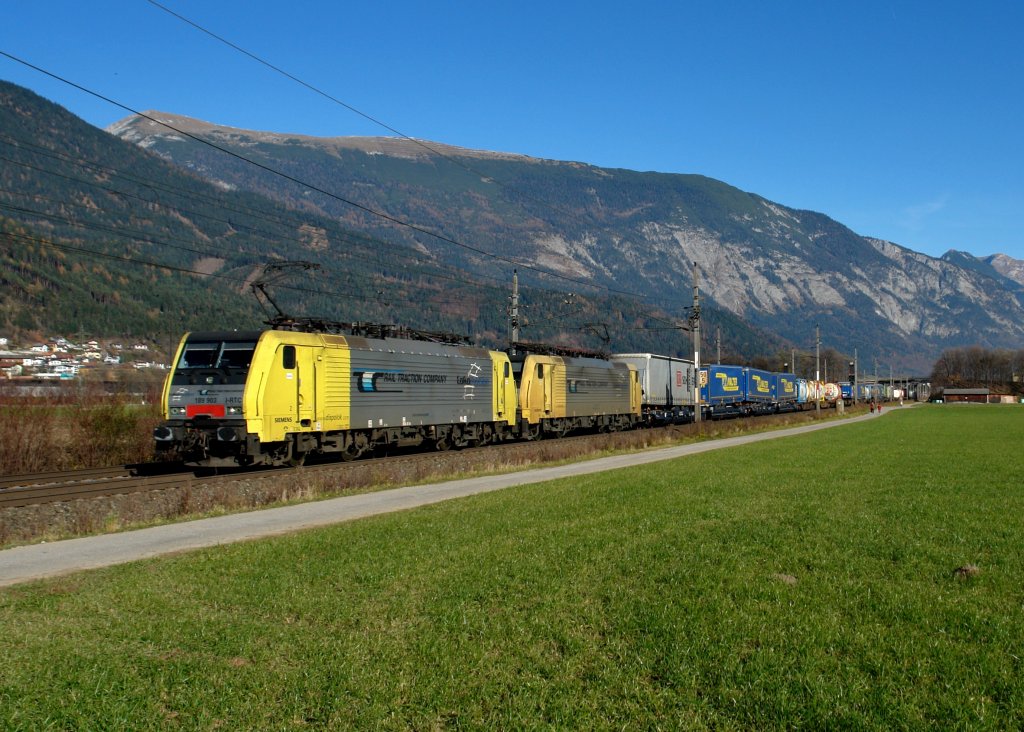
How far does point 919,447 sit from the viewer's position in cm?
3328

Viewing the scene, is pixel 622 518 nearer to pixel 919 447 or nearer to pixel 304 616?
pixel 304 616

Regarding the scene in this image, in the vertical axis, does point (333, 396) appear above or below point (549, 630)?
above

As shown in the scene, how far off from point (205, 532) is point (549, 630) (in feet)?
30.1

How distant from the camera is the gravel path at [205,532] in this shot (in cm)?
1195

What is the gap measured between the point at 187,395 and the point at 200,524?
7447mm

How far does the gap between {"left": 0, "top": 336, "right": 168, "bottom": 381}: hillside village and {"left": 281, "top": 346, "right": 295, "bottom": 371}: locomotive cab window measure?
213ft

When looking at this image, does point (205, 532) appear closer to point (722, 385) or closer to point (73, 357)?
point (722, 385)

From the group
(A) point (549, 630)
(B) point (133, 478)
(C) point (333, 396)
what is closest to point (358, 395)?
(C) point (333, 396)

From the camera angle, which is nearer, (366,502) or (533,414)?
(366,502)

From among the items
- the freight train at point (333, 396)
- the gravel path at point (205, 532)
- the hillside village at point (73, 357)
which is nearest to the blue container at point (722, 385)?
the freight train at point (333, 396)

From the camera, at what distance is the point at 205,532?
14.9 meters

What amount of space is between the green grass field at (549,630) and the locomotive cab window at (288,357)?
10521 millimetres

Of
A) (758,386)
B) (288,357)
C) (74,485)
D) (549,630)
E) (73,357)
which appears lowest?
(74,485)

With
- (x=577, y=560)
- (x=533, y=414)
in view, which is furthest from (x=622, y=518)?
(x=533, y=414)
